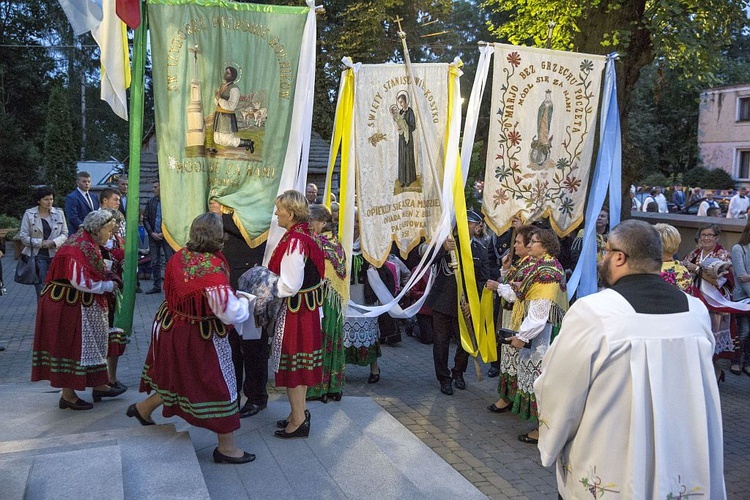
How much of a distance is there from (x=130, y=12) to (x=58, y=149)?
68.3ft

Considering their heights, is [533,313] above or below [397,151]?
below

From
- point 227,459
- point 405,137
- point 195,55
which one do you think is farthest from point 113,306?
point 405,137

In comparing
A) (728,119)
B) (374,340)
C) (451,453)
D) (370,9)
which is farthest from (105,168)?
(728,119)

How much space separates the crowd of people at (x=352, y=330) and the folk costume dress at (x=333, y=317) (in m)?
0.01

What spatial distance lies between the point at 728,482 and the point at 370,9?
14.0 m

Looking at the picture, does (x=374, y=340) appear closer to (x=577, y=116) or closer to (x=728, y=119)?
(x=577, y=116)

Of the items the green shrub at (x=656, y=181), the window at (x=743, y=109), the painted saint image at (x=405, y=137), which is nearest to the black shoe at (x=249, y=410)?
the painted saint image at (x=405, y=137)

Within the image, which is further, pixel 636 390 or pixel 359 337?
pixel 359 337

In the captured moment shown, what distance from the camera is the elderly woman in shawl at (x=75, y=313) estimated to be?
207 inches

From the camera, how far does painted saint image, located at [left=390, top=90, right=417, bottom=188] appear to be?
639cm

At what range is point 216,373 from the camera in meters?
4.30

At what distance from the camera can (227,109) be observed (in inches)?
219

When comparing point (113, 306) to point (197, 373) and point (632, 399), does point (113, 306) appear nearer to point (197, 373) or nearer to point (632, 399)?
point (197, 373)

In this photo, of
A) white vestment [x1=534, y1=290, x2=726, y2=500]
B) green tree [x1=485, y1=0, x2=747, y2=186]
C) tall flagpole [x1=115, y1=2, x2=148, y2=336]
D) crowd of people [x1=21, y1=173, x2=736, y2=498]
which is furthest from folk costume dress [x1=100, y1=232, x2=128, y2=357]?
green tree [x1=485, y1=0, x2=747, y2=186]
